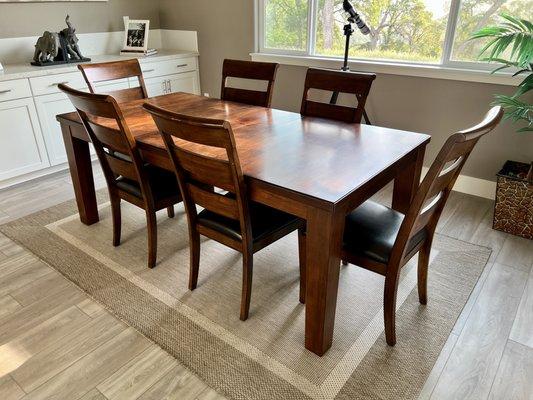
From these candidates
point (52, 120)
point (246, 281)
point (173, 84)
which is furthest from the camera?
point (173, 84)

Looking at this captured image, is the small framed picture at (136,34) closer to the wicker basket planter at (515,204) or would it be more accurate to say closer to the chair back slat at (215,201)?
the chair back slat at (215,201)

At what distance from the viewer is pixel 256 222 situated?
173 centimetres

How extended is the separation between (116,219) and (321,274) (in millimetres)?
1385

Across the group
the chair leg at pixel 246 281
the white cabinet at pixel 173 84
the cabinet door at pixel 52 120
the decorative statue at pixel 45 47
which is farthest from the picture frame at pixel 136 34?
the chair leg at pixel 246 281

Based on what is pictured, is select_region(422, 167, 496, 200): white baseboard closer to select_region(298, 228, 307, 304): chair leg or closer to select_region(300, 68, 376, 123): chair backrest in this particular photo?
select_region(300, 68, 376, 123): chair backrest

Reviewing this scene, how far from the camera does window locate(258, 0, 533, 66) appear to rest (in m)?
2.71

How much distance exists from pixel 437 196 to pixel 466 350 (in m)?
0.67

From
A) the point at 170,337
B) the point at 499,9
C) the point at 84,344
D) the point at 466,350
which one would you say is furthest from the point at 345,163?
the point at 499,9

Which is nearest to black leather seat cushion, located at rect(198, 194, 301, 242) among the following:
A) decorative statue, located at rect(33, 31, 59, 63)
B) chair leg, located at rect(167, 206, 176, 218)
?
chair leg, located at rect(167, 206, 176, 218)

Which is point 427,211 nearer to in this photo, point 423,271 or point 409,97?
point 423,271

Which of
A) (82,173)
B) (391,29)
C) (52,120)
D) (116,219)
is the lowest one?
(116,219)

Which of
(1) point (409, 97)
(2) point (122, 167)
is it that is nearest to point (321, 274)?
(2) point (122, 167)

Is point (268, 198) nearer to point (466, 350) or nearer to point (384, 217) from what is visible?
point (384, 217)

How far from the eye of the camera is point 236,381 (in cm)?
153
